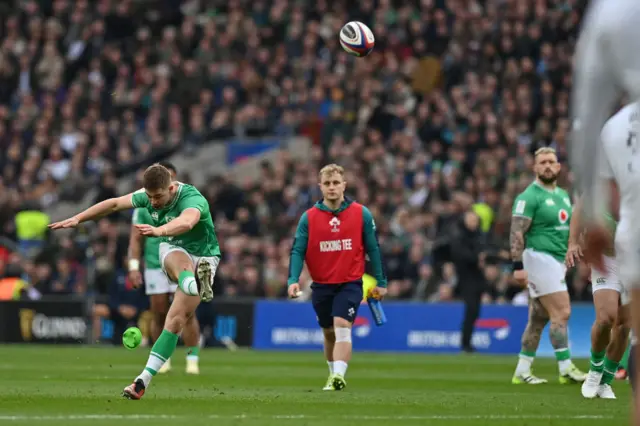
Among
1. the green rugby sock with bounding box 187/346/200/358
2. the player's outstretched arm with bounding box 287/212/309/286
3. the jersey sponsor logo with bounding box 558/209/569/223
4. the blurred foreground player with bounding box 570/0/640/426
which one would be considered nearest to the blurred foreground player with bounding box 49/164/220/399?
the player's outstretched arm with bounding box 287/212/309/286

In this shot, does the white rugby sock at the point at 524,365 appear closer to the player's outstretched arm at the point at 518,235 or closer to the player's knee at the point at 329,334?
the player's outstretched arm at the point at 518,235

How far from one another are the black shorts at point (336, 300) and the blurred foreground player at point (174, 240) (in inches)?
62.1

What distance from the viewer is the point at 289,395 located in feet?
43.7

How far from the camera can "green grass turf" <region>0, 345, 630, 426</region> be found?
10.3 metres

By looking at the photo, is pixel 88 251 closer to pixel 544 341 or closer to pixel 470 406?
pixel 544 341

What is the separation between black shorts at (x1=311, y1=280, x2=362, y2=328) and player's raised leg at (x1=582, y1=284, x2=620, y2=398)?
2471 millimetres

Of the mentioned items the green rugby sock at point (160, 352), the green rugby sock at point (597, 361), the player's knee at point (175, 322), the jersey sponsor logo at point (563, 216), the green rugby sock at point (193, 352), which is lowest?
the green rugby sock at point (193, 352)

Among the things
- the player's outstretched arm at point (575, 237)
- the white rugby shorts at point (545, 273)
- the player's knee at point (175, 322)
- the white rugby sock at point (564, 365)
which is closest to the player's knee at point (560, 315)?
the white rugby shorts at point (545, 273)

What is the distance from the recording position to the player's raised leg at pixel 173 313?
39.4 feet

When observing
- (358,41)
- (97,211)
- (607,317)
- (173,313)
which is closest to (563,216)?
(607,317)

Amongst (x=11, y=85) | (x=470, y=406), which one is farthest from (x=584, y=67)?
(x=11, y=85)

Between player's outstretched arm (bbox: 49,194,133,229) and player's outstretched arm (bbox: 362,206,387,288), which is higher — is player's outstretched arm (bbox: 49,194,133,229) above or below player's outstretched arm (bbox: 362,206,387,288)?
above

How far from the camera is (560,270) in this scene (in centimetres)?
1592

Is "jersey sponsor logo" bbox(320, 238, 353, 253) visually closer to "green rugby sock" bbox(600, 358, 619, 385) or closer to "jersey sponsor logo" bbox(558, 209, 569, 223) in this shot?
"jersey sponsor logo" bbox(558, 209, 569, 223)
